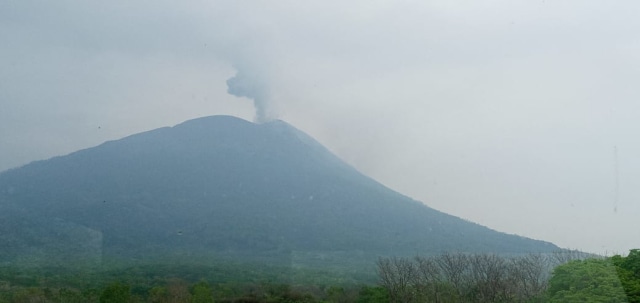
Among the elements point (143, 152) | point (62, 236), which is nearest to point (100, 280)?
point (62, 236)

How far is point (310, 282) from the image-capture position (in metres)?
22.0

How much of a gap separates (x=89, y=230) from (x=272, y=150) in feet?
72.8

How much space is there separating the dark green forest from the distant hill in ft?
6.06

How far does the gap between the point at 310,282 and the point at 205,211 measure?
1459cm

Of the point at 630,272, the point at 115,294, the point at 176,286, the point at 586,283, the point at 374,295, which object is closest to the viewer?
the point at 586,283

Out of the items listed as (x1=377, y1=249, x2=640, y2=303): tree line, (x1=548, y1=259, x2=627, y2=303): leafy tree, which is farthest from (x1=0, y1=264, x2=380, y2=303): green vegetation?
(x1=548, y1=259, x2=627, y2=303): leafy tree

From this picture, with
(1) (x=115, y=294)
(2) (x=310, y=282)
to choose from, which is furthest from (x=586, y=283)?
(2) (x=310, y=282)

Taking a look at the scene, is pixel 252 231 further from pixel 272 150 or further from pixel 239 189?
pixel 272 150

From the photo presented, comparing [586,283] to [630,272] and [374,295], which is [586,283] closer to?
[630,272]

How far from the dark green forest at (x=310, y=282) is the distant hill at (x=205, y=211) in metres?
1.85

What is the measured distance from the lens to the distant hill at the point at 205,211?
27438 millimetres

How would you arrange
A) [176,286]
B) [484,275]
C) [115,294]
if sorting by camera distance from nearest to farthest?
[115,294], [484,275], [176,286]

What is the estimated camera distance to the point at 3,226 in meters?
28.1

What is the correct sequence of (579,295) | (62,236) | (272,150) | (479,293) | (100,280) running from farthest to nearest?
1. (272,150)
2. (62,236)
3. (100,280)
4. (479,293)
5. (579,295)
